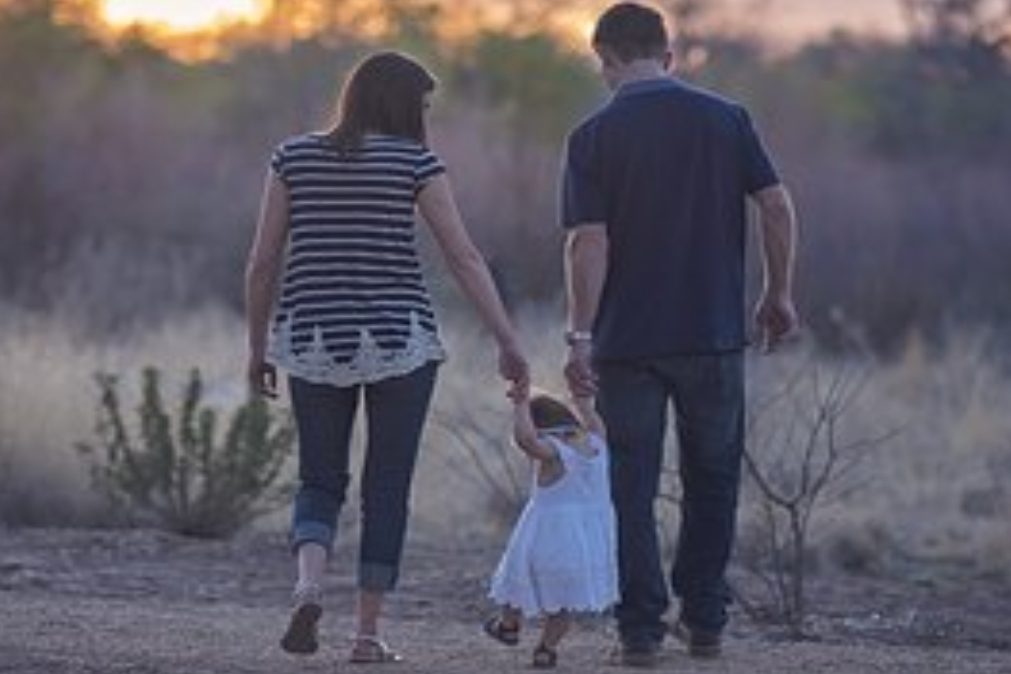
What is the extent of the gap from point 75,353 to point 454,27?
32.1 metres

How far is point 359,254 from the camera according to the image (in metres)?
9.00

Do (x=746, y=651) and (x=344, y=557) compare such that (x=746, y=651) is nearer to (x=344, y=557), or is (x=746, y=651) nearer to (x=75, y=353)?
(x=344, y=557)

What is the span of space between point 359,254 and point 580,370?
790mm

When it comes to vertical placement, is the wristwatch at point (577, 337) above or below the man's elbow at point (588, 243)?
below

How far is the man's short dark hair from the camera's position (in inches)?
371

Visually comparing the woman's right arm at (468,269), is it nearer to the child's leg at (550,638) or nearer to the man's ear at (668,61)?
the child's leg at (550,638)

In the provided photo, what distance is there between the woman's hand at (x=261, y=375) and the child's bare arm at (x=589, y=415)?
3.04 feet

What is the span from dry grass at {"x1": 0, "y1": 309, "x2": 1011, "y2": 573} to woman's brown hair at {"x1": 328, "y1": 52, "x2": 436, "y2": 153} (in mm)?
6356

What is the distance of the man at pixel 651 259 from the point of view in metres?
9.38

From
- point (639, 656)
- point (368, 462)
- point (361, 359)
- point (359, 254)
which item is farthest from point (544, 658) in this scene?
point (359, 254)

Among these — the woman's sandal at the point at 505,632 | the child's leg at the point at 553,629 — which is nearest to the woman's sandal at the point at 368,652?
the woman's sandal at the point at 505,632

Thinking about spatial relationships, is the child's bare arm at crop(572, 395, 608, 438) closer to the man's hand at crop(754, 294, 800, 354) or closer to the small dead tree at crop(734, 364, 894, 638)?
the man's hand at crop(754, 294, 800, 354)

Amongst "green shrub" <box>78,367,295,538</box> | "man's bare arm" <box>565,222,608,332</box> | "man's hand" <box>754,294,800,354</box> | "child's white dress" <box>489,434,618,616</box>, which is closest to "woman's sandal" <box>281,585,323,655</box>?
"child's white dress" <box>489,434,618,616</box>

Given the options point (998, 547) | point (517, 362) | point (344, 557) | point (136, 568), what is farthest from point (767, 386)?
point (517, 362)
